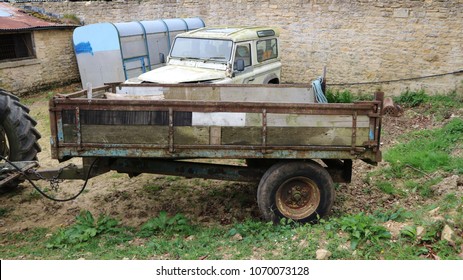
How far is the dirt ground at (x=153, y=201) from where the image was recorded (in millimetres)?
5559

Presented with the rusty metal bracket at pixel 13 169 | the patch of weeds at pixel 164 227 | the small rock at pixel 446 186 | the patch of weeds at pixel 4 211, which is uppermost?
the rusty metal bracket at pixel 13 169

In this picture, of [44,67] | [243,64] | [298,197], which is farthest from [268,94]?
[44,67]

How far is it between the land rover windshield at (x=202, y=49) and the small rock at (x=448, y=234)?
18.4 ft

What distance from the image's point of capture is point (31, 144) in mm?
5938

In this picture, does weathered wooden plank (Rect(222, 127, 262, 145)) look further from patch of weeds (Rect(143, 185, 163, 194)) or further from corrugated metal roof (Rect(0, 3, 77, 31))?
corrugated metal roof (Rect(0, 3, 77, 31))

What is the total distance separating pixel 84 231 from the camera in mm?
4910

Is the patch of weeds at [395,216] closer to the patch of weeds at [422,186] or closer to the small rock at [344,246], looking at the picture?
the small rock at [344,246]

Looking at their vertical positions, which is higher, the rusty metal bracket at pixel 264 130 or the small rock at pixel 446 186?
the rusty metal bracket at pixel 264 130

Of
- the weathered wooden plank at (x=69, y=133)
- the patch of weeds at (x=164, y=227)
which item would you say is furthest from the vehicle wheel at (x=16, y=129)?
the patch of weeds at (x=164, y=227)

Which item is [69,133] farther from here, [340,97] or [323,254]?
[340,97]

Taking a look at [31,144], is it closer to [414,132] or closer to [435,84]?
[414,132]

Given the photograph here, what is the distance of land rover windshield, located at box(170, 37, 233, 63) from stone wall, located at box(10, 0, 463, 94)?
4026mm

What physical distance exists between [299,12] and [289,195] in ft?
27.2

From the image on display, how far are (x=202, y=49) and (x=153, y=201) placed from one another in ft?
13.3
